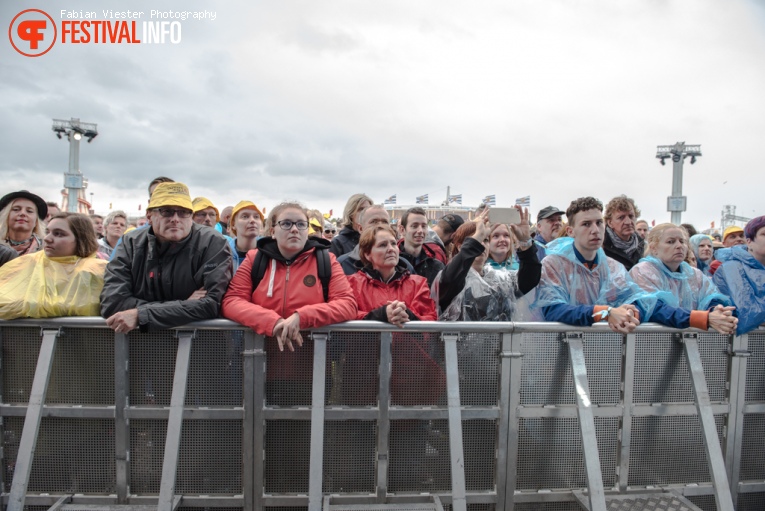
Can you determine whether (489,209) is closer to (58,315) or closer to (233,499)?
(233,499)

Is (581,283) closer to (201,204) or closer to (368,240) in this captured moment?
(368,240)

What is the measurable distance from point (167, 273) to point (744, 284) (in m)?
4.13

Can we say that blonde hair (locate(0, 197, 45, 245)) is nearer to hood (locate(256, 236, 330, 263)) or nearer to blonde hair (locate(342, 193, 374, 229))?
hood (locate(256, 236, 330, 263))

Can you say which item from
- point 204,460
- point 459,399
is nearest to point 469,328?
point 459,399

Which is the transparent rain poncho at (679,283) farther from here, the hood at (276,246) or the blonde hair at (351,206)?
the blonde hair at (351,206)

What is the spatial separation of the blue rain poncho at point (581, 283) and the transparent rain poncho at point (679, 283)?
0.17 m

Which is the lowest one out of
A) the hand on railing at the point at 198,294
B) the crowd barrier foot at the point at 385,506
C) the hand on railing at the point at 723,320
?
the crowd barrier foot at the point at 385,506

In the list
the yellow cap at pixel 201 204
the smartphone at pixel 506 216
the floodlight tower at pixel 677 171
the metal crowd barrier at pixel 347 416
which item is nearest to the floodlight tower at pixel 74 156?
the yellow cap at pixel 201 204

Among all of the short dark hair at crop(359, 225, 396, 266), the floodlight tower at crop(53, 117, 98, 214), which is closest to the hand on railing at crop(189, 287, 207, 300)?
the short dark hair at crop(359, 225, 396, 266)

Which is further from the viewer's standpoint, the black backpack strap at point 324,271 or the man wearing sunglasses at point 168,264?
the black backpack strap at point 324,271

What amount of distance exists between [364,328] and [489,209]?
1.16 meters

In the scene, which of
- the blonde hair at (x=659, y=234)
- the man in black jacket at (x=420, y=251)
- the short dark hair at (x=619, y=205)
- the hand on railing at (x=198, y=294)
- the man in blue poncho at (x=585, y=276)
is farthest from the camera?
the short dark hair at (x=619, y=205)

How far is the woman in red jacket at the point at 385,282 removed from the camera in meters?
3.23

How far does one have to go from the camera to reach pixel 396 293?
3.27m
